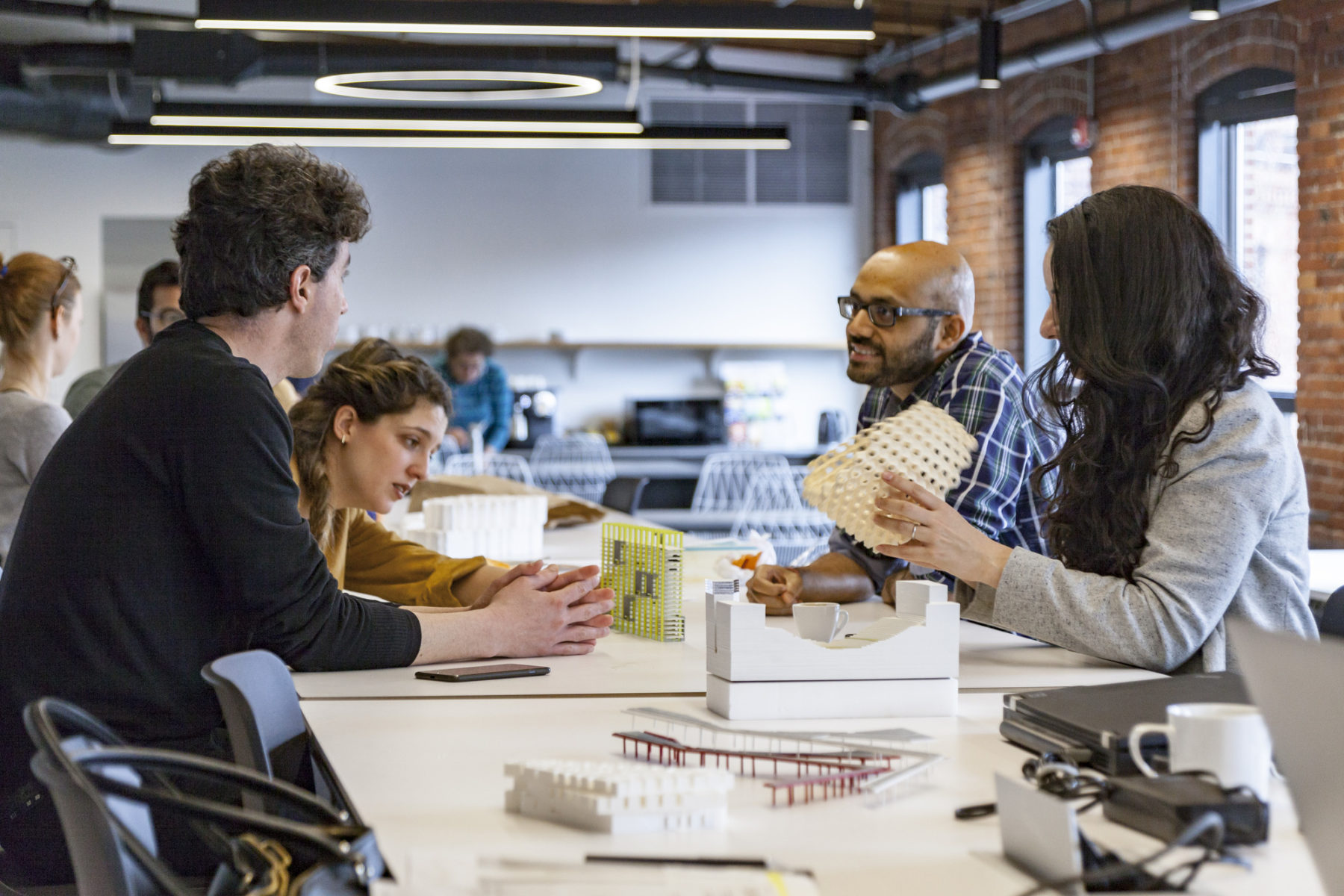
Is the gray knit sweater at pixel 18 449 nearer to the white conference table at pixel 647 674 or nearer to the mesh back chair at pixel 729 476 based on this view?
the white conference table at pixel 647 674

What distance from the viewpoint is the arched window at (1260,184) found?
6938 millimetres

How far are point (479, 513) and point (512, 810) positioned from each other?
7.20 feet

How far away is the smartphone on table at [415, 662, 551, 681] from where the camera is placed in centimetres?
195

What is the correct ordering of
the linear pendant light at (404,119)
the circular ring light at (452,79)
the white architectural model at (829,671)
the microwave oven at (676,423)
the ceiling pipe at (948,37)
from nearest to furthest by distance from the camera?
the white architectural model at (829,671), the circular ring light at (452,79), the linear pendant light at (404,119), the ceiling pipe at (948,37), the microwave oven at (676,423)

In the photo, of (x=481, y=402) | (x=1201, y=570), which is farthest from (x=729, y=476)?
(x=1201, y=570)

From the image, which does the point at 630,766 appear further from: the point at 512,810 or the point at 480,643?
the point at 480,643

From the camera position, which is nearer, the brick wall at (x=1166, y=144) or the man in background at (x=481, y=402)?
the brick wall at (x=1166, y=144)

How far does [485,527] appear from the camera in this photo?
3.46 m

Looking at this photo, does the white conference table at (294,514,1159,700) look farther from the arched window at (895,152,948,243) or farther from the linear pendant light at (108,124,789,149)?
the arched window at (895,152,948,243)

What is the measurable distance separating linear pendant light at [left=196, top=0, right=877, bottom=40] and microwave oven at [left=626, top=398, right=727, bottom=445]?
18.6ft

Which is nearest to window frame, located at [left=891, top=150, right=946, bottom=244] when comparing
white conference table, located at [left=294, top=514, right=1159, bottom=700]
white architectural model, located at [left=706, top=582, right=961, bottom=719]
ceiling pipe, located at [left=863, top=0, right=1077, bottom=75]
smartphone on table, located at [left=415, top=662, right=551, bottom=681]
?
ceiling pipe, located at [left=863, top=0, right=1077, bottom=75]

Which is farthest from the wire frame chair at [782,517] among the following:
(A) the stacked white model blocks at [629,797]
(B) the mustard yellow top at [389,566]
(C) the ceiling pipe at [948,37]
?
(A) the stacked white model blocks at [629,797]

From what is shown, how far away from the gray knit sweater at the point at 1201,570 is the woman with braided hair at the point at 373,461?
107 cm

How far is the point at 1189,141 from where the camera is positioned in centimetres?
736
